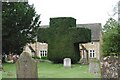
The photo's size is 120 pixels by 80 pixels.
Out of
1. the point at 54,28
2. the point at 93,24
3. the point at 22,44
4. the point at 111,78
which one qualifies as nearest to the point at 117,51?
the point at 54,28

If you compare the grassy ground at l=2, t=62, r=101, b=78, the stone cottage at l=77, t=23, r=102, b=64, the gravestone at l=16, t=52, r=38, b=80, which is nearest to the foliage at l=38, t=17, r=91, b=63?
the grassy ground at l=2, t=62, r=101, b=78

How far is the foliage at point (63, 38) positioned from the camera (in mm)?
37438

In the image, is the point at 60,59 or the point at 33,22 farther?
the point at 33,22

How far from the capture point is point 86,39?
37.8 meters

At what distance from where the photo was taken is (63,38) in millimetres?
37781

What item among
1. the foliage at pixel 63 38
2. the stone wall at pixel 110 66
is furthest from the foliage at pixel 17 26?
the stone wall at pixel 110 66

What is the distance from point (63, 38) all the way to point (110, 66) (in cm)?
2581

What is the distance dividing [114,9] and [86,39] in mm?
4710

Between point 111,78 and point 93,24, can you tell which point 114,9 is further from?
point 93,24

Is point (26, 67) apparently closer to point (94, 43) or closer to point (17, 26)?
point (17, 26)

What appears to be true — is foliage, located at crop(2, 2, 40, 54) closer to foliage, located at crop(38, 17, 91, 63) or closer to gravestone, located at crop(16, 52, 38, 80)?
foliage, located at crop(38, 17, 91, 63)

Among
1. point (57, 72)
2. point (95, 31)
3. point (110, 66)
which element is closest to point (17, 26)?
point (57, 72)

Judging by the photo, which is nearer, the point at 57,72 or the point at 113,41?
the point at 57,72

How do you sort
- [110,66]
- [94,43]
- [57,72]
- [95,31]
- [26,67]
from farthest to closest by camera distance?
[94,43]
[95,31]
[57,72]
[26,67]
[110,66]
